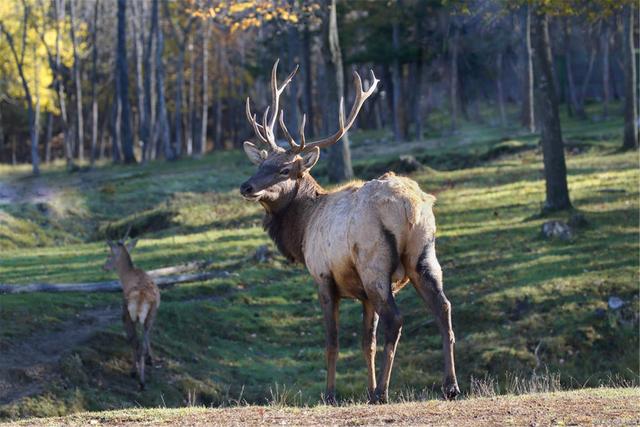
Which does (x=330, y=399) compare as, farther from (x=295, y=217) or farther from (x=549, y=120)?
(x=549, y=120)

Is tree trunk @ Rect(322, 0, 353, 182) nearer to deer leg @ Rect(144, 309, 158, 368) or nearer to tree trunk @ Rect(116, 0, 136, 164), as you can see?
deer leg @ Rect(144, 309, 158, 368)

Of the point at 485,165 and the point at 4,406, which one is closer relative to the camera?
the point at 4,406

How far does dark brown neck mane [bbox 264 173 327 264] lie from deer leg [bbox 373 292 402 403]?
6.38 feet

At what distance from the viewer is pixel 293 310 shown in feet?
67.7

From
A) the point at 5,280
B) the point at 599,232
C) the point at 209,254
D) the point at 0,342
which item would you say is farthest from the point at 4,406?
the point at 599,232

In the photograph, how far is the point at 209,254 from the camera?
2359cm

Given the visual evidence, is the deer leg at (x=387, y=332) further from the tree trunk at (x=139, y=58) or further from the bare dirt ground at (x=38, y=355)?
the tree trunk at (x=139, y=58)

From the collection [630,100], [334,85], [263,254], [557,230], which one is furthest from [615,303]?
[630,100]

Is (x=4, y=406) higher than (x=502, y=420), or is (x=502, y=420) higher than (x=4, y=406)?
(x=502, y=420)

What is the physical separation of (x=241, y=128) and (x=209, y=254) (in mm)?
57984

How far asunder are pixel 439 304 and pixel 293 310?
10.1m

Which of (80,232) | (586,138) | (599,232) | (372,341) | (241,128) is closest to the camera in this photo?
(372,341)

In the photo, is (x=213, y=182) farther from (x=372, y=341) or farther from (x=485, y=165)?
(x=372, y=341)

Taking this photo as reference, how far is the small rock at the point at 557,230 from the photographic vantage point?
74.2 feet
